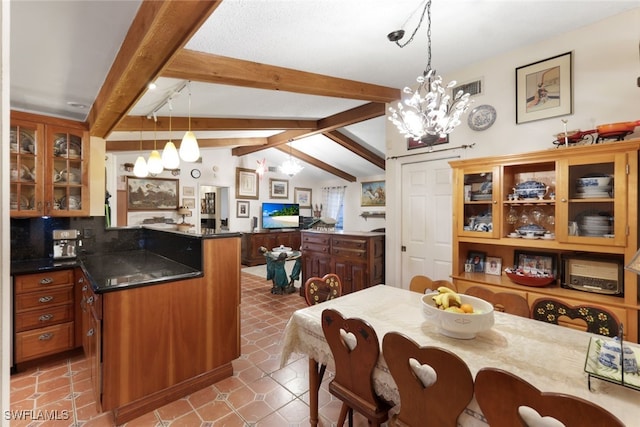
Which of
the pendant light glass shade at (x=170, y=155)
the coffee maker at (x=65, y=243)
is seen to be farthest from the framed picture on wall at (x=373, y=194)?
the coffee maker at (x=65, y=243)

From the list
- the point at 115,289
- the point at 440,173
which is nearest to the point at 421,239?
the point at 440,173

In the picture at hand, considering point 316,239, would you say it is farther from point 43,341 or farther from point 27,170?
point 27,170

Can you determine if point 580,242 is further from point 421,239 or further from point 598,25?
point 598,25

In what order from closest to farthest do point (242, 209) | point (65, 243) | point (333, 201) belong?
point (65, 243) → point (242, 209) → point (333, 201)

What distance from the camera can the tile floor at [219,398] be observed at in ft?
6.24

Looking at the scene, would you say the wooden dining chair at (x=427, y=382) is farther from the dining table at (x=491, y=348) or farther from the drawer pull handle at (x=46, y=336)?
the drawer pull handle at (x=46, y=336)

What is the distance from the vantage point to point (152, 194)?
593 cm

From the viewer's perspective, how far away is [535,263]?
2.45 metres

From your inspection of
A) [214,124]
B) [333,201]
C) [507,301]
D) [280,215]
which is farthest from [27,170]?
[333,201]

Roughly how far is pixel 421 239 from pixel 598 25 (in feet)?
7.33

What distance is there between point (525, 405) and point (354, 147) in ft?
17.9

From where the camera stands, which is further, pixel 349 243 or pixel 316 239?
pixel 316 239

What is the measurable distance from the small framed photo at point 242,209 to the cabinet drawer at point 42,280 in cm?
461

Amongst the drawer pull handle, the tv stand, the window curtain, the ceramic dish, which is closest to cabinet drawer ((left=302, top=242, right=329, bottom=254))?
the tv stand
